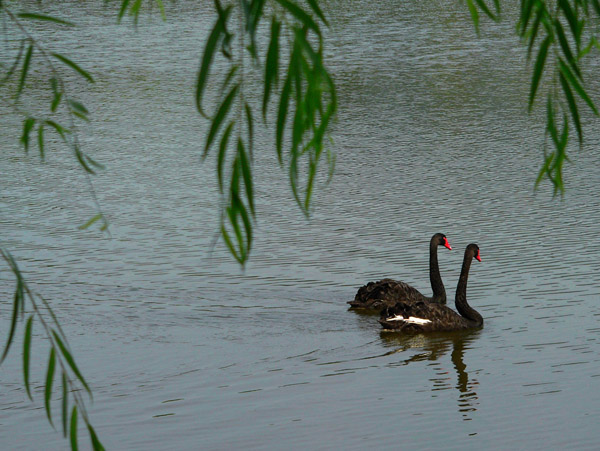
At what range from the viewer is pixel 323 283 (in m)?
10.9

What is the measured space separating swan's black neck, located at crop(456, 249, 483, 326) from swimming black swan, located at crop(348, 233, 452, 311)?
1.05 feet

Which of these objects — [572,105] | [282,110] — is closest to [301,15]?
[282,110]

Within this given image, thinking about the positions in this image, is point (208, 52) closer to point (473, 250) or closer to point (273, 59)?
point (273, 59)

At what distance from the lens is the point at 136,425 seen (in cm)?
768

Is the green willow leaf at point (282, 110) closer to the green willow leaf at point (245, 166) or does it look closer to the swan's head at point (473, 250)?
the green willow leaf at point (245, 166)

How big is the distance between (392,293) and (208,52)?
7.44 m

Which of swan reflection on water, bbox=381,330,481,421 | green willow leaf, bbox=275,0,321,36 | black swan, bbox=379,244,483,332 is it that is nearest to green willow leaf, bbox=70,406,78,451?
green willow leaf, bbox=275,0,321,36

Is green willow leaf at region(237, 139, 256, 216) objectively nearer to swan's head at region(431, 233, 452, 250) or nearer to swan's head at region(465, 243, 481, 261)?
swan's head at region(465, 243, 481, 261)

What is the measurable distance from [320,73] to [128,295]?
7.91 meters

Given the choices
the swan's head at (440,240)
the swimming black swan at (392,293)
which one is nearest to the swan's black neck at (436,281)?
the swimming black swan at (392,293)

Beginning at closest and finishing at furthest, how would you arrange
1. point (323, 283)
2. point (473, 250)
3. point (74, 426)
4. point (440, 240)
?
1. point (74, 426)
2. point (473, 250)
3. point (323, 283)
4. point (440, 240)

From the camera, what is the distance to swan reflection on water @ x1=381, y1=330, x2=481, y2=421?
28.4 feet

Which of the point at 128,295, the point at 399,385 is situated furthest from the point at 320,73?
the point at 128,295

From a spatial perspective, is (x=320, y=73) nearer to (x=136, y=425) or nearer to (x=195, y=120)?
(x=136, y=425)
